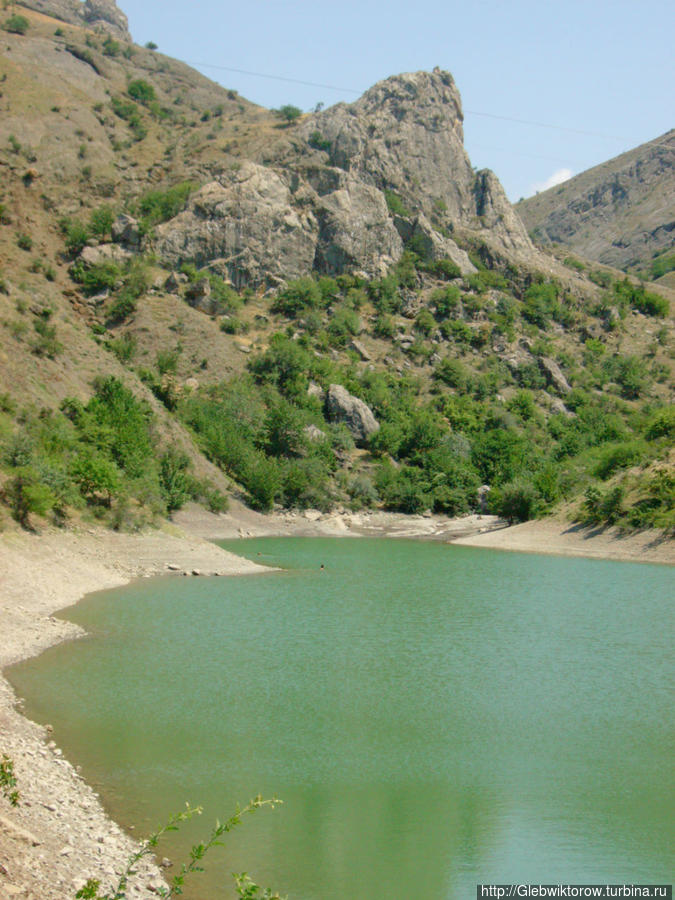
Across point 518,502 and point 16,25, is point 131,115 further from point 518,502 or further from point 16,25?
point 518,502

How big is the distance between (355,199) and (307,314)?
19198 millimetres

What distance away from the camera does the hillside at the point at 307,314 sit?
56.1m

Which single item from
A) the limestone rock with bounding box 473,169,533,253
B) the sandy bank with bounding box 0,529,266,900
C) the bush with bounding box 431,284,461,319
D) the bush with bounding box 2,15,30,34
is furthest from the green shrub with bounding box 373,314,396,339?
the bush with bounding box 2,15,30,34

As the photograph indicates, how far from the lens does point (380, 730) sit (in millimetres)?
17312

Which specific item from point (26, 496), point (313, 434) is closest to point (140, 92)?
point (313, 434)

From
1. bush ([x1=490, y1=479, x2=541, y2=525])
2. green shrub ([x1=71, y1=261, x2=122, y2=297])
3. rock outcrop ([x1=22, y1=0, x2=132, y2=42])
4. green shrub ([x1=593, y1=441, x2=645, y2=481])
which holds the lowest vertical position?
bush ([x1=490, y1=479, x2=541, y2=525])

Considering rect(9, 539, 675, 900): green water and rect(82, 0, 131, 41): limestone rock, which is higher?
rect(82, 0, 131, 41): limestone rock

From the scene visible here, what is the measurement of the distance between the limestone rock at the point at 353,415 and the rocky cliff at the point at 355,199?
21484mm

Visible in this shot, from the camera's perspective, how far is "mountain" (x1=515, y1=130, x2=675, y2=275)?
160 m

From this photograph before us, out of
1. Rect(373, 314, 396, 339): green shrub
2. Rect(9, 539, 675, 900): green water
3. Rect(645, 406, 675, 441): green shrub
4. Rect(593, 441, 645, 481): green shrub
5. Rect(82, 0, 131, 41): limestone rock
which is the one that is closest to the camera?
Rect(9, 539, 675, 900): green water

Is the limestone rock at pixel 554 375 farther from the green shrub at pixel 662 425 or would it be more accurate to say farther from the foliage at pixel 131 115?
the foliage at pixel 131 115

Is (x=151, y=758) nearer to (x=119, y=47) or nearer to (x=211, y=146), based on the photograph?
(x=211, y=146)

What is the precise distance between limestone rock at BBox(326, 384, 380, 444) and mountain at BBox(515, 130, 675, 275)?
89944 mm

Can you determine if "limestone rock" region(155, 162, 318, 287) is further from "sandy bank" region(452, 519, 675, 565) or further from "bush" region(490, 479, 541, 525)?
"sandy bank" region(452, 519, 675, 565)
